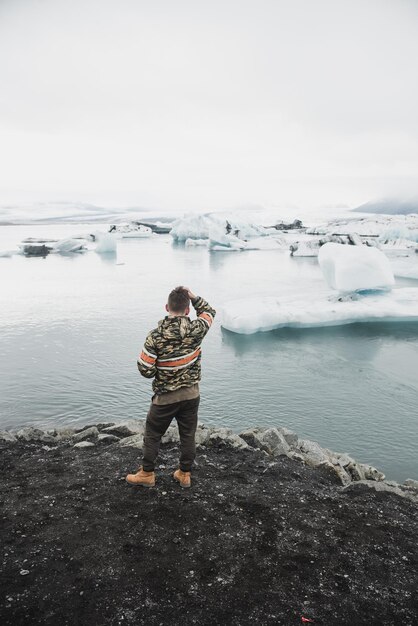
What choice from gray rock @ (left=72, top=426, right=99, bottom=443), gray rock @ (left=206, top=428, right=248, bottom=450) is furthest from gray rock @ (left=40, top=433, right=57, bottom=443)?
gray rock @ (left=206, top=428, right=248, bottom=450)

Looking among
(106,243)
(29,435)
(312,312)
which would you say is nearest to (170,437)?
(29,435)

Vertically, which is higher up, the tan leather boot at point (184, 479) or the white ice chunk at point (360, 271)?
the white ice chunk at point (360, 271)

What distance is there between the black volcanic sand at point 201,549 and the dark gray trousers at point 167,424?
335 millimetres

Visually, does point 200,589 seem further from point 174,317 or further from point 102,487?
point 174,317

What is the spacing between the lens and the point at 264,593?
2355 mm

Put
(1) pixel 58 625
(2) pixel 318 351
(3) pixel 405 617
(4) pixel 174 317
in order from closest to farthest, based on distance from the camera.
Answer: (1) pixel 58 625 < (3) pixel 405 617 < (4) pixel 174 317 < (2) pixel 318 351

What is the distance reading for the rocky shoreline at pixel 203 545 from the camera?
2.23 meters

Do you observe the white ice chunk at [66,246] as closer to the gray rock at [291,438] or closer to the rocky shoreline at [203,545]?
the gray rock at [291,438]

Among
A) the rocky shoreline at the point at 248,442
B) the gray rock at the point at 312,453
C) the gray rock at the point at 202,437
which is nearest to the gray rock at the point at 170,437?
the rocky shoreline at the point at 248,442

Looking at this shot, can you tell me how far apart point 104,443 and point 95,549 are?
212cm

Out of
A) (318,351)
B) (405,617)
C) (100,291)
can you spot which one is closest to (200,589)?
(405,617)

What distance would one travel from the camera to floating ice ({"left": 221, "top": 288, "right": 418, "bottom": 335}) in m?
12.0

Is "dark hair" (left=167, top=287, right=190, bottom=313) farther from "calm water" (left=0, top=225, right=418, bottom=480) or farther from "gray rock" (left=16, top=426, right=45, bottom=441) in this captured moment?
"calm water" (left=0, top=225, right=418, bottom=480)

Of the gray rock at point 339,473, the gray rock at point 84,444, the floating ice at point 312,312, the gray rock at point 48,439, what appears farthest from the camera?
the floating ice at point 312,312
